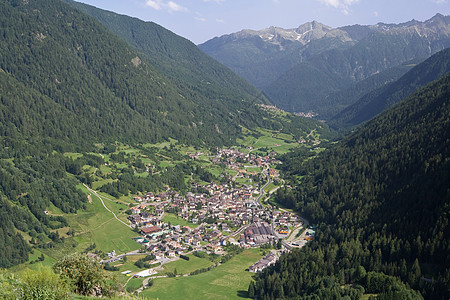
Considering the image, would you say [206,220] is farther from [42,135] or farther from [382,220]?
[42,135]

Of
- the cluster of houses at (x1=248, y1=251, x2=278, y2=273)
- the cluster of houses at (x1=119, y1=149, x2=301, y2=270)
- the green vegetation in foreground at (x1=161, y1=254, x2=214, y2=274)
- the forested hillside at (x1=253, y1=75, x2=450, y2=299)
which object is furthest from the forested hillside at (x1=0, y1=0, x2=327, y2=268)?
the forested hillside at (x1=253, y1=75, x2=450, y2=299)

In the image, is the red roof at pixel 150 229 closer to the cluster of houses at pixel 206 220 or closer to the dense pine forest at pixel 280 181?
the cluster of houses at pixel 206 220

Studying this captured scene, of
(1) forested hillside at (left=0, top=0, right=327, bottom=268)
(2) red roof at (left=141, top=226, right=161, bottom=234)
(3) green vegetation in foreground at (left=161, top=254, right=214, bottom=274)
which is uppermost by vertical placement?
(1) forested hillside at (left=0, top=0, right=327, bottom=268)

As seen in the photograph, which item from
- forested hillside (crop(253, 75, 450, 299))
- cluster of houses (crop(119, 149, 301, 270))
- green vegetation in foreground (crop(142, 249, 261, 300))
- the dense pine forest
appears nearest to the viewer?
forested hillside (crop(253, 75, 450, 299))

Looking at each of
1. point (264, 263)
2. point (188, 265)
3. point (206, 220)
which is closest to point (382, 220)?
point (264, 263)

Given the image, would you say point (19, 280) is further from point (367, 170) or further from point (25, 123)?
point (25, 123)

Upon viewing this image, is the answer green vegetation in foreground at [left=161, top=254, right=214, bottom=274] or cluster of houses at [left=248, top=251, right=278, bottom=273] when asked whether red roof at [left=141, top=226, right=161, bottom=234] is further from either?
cluster of houses at [left=248, top=251, right=278, bottom=273]
